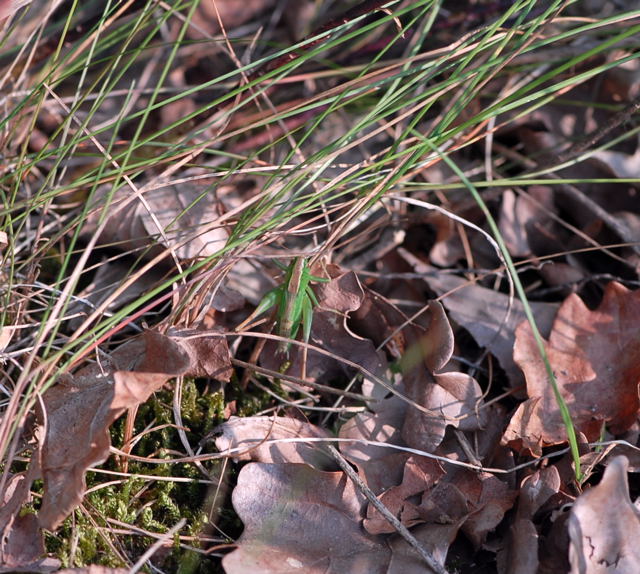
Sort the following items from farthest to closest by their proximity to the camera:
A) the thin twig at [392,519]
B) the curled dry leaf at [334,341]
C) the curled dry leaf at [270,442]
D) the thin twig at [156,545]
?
the curled dry leaf at [334,341] < the curled dry leaf at [270,442] < the thin twig at [392,519] < the thin twig at [156,545]

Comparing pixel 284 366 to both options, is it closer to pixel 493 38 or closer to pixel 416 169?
pixel 416 169

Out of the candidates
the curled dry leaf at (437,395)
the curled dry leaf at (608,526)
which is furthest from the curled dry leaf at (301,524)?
the curled dry leaf at (608,526)

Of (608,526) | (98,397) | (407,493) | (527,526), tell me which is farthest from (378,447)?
(98,397)

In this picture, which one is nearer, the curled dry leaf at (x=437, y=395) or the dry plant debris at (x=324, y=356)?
the dry plant debris at (x=324, y=356)

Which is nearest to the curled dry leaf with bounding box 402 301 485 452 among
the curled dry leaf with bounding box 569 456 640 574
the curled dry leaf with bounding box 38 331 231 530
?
the curled dry leaf with bounding box 569 456 640 574

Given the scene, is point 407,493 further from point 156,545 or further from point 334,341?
point 156,545

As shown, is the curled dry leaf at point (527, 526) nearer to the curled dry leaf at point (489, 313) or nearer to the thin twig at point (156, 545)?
the curled dry leaf at point (489, 313)

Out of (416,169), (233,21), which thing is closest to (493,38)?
(416,169)
